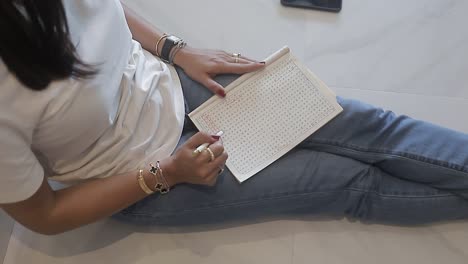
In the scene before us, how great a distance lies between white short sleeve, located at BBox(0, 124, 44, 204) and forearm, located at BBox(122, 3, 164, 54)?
1.28 feet

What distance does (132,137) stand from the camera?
92cm

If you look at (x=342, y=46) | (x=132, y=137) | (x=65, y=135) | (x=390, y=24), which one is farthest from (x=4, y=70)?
(x=390, y=24)

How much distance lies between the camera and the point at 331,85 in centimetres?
127

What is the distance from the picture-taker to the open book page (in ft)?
3.33

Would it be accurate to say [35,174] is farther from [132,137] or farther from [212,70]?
[212,70]

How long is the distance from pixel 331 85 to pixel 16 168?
785mm

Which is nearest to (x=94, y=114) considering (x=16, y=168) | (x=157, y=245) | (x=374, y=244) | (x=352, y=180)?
(x=16, y=168)

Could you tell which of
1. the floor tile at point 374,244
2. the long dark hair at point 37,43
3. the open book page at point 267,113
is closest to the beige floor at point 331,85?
the floor tile at point 374,244

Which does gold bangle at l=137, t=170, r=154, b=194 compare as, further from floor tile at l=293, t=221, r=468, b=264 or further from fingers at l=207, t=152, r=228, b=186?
floor tile at l=293, t=221, r=468, b=264

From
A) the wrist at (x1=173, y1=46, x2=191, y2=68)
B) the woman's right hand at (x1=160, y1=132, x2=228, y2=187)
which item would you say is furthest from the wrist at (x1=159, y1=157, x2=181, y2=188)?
the wrist at (x1=173, y1=46, x2=191, y2=68)

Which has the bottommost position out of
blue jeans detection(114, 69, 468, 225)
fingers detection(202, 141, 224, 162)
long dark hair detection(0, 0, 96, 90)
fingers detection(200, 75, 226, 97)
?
blue jeans detection(114, 69, 468, 225)

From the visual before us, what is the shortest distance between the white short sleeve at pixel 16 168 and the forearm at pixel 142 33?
15.3 inches

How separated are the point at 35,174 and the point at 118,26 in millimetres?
284

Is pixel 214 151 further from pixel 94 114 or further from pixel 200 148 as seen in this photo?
pixel 94 114
